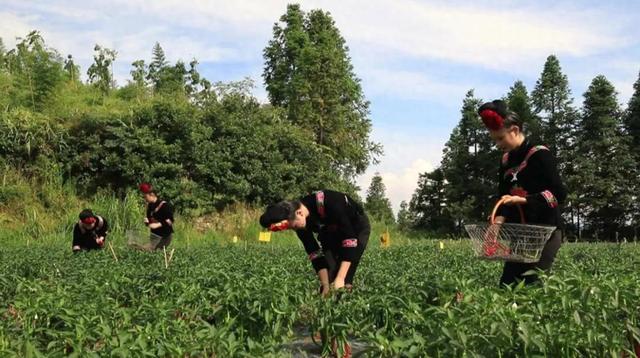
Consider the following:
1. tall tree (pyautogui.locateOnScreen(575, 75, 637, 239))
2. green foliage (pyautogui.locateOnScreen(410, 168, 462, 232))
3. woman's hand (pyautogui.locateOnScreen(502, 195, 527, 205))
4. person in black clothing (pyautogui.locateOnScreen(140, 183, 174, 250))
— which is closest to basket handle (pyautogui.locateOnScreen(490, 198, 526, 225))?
woman's hand (pyautogui.locateOnScreen(502, 195, 527, 205))

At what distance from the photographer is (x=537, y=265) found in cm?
384

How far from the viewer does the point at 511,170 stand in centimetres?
405

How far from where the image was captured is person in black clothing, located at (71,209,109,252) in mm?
10049

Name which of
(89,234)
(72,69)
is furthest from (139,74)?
(89,234)

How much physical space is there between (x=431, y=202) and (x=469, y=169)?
3.57 metres

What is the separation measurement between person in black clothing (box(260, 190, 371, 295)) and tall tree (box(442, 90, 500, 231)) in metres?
32.5

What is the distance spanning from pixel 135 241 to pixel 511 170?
7.56 metres

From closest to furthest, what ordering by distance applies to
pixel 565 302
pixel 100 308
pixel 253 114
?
pixel 565 302
pixel 100 308
pixel 253 114

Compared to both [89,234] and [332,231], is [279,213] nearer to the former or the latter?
[332,231]

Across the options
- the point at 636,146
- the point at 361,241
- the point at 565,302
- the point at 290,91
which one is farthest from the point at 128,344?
the point at 636,146

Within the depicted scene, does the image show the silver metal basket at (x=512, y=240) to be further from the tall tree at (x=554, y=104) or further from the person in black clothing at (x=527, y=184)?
the tall tree at (x=554, y=104)

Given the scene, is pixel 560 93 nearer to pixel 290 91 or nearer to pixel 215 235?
pixel 290 91

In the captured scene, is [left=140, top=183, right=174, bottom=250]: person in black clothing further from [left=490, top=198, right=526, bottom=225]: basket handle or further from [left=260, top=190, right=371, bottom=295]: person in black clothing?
[left=490, top=198, right=526, bottom=225]: basket handle

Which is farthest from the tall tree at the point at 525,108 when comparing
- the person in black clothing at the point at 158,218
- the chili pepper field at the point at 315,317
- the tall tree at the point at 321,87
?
the chili pepper field at the point at 315,317
